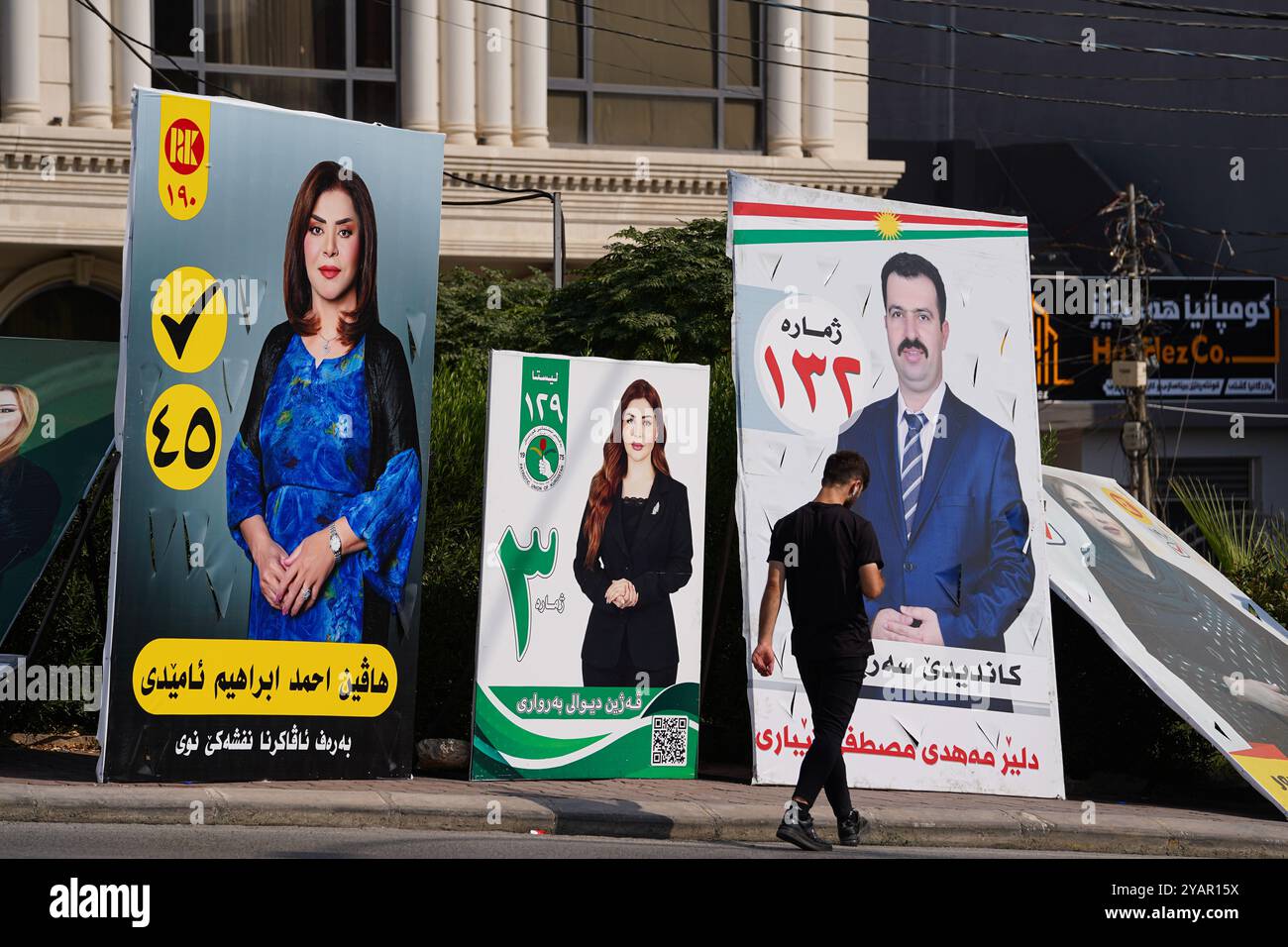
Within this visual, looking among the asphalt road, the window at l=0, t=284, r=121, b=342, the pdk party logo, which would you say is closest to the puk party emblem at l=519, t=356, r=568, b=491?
the pdk party logo

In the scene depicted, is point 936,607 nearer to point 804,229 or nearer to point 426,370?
point 804,229

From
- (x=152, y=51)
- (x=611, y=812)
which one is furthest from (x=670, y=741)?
(x=152, y=51)

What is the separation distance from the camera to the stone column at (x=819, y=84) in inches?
1003

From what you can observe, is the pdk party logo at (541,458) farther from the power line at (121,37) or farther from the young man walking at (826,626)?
the power line at (121,37)

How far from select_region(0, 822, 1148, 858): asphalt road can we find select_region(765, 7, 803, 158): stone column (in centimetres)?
1785

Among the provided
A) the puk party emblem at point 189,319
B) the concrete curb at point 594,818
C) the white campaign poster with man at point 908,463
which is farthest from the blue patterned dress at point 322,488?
the white campaign poster with man at point 908,463

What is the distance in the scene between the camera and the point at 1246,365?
36.4 metres

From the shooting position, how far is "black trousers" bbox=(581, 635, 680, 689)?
33.9 ft

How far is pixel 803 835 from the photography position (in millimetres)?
8258

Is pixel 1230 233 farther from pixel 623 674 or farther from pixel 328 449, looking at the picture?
pixel 328 449

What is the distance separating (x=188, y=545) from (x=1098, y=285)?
25415 mm

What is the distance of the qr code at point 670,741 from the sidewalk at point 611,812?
24 cm

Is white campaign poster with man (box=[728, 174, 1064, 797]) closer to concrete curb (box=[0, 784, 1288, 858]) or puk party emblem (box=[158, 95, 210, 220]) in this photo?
concrete curb (box=[0, 784, 1288, 858])

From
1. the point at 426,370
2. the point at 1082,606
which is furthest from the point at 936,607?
the point at 426,370
